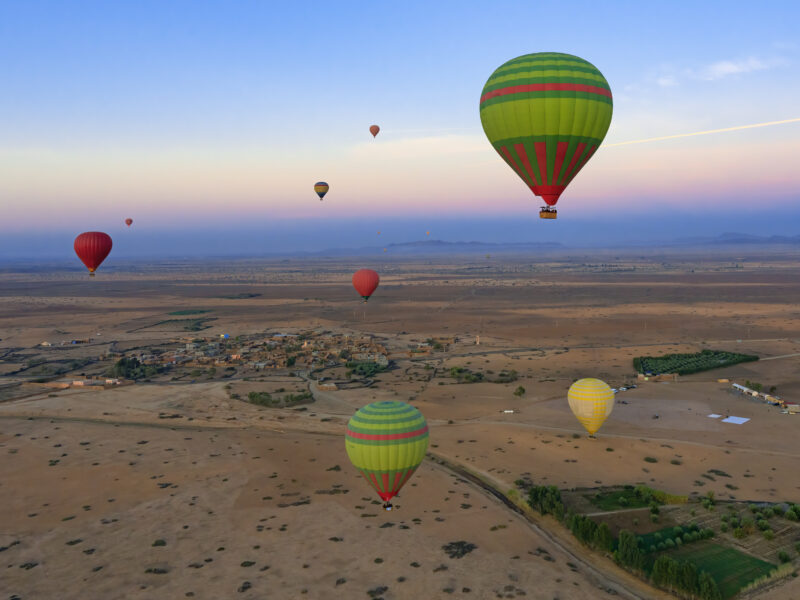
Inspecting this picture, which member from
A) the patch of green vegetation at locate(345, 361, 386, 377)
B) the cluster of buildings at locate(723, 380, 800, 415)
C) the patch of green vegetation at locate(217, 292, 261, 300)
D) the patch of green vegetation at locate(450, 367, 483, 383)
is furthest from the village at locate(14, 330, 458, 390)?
the patch of green vegetation at locate(217, 292, 261, 300)

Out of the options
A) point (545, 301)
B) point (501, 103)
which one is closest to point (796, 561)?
point (501, 103)

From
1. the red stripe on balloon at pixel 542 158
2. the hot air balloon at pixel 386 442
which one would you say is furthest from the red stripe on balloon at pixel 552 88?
the hot air balloon at pixel 386 442

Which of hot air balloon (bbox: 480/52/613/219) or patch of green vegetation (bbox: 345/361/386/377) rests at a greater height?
hot air balloon (bbox: 480/52/613/219)

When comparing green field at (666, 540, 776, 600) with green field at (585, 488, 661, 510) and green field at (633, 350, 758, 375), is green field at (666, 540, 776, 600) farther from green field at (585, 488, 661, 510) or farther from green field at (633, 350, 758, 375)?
green field at (633, 350, 758, 375)

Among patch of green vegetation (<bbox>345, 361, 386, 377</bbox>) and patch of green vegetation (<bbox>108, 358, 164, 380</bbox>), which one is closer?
patch of green vegetation (<bbox>345, 361, 386, 377</bbox>)

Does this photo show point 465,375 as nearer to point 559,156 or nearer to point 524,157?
point 524,157
